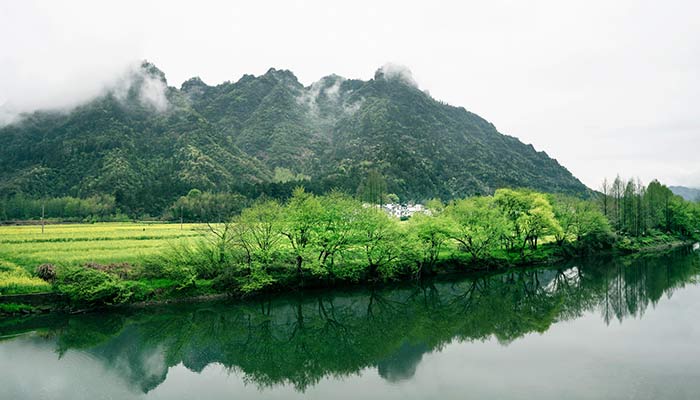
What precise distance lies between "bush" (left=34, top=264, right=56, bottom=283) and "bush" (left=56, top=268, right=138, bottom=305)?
101 cm

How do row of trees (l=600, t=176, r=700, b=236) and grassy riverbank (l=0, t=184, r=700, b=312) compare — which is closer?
grassy riverbank (l=0, t=184, r=700, b=312)

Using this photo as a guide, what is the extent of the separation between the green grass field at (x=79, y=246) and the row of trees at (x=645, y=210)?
72.3 m

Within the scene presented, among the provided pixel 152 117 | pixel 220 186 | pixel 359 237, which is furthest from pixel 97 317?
pixel 152 117

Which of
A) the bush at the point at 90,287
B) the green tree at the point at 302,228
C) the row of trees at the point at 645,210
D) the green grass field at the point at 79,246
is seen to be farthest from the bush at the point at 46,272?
the row of trees at the point at 645,210

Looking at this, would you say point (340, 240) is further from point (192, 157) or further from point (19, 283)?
point (192, 157)

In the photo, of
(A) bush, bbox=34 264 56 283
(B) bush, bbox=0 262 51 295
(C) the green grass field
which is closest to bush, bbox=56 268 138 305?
(A) bush, bbox=34 264 56 283

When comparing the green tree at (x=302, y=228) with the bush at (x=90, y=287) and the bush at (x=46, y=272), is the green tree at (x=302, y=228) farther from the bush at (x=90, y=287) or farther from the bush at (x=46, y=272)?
the bush at (x=46, y=272)

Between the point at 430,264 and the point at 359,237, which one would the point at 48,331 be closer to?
the point at 359,237

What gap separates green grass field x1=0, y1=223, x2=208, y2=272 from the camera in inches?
1335

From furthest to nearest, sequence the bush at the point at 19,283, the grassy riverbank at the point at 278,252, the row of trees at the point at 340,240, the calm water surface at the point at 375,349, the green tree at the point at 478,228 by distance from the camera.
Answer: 1. the green tree at the point at 478,228
2. the row of trees at the point at 340,240
3. the grassy riverbank at the point at 278,252
4. the bush at the point at 19,283
5. the calm water surface at the point at 375,349

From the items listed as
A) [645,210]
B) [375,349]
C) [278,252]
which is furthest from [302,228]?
[645,210]

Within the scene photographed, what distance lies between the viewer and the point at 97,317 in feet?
97.6

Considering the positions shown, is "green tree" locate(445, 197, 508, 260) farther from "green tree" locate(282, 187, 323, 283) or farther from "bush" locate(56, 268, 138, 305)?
"bush" locate(56, 268, 138, 305)

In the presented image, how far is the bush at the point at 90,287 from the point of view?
1185 inches
